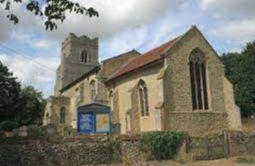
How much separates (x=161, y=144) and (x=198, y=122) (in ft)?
31.2

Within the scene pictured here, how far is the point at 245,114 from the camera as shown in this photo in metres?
51.3

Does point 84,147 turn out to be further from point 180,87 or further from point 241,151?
point 180,87

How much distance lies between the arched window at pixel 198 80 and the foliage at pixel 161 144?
9.26m

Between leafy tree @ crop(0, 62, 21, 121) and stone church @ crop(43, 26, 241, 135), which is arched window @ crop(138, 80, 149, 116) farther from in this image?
leafy tree @ crop(0, 62, 21, 121)

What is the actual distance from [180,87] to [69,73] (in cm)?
3896

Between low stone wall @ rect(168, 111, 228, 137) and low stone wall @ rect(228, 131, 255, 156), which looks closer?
low stone wall @ rect(228, 131, 255, 156)

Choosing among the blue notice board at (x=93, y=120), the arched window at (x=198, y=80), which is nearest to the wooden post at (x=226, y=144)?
the arched window at (x=198, y=80)

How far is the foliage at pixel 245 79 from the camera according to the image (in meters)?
50.1

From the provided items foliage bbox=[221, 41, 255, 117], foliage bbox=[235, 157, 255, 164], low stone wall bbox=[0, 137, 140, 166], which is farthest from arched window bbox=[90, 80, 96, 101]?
foliage bbox=[235, 157, 255, 164]

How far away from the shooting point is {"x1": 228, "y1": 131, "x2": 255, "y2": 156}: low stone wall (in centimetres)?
2194

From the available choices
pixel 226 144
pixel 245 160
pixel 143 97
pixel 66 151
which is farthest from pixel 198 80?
pixel 66 151

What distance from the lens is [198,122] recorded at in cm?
2873

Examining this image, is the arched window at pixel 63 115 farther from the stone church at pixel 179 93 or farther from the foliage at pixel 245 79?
the foliage at pixel 245 79

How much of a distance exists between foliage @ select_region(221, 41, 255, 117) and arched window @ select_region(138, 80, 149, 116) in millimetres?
23424
